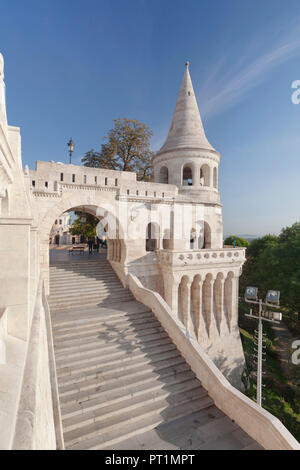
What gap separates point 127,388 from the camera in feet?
24.1

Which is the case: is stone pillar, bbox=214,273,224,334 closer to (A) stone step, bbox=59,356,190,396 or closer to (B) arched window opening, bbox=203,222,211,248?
(B) arched window opening, bbox=203,222,211,248

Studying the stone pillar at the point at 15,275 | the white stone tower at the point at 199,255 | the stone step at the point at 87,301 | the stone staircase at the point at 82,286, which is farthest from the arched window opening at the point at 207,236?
the stone pillar at the point at 15,275

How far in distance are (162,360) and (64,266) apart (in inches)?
351

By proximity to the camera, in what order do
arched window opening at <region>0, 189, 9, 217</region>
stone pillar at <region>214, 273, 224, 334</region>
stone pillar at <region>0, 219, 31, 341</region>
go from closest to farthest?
stone pillar at <region>0, 219, 31, 341</region>
arched window opening at <region>0, 189, 9, 217</region>
stone pillar at <region>214, 273, 224, 334</region>

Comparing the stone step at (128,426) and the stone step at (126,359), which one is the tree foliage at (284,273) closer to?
the stone step at (126,359)

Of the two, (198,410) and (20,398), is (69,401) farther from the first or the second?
(20,398)

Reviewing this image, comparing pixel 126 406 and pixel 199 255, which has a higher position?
pixel 199 255

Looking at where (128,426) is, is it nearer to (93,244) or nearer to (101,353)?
(101,353)

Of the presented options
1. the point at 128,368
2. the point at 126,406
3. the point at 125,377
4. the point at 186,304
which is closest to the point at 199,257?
the point at 186,304

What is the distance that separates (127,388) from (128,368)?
2.47ft

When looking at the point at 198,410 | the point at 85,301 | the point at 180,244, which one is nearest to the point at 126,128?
the point at 180,244

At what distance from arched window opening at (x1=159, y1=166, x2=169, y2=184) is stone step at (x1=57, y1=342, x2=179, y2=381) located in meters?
14.3

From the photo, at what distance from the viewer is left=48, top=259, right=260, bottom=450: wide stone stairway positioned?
19.9ft

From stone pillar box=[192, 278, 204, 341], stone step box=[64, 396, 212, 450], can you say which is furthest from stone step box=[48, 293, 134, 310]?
stone step box=[64, 396, 212, 450]
